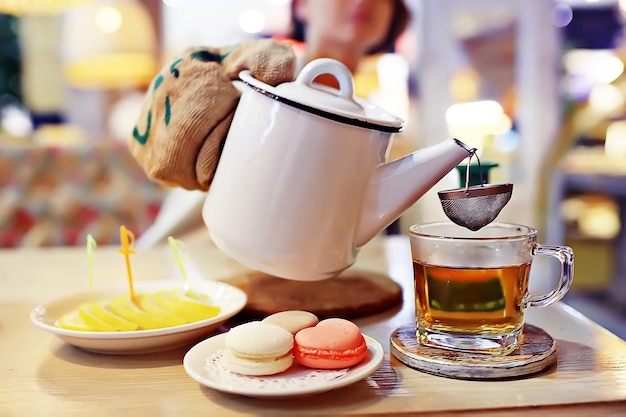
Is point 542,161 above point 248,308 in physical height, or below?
below

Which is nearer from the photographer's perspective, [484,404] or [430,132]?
[484,404]

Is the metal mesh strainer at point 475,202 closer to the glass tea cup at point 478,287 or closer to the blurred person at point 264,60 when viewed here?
the glass tea cup at point 478,287

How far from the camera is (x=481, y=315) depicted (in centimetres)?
50

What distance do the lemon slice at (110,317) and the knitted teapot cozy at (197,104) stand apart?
0.53ft

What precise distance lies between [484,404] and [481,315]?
0.31 ft

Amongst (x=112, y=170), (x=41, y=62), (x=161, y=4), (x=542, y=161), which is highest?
(x=161, y=4)

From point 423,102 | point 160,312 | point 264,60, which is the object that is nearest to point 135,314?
point 160,312

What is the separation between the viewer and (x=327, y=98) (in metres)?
0.57

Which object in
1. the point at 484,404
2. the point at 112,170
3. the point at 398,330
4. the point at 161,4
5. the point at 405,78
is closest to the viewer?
the point at 484,404

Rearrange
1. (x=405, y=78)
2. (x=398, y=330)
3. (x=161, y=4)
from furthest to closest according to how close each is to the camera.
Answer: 1. (x=161, y=4)
2. (x=405, y=78)
3. (x=398, y=330)

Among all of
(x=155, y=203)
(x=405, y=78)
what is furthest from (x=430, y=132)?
(x=155, y=203)

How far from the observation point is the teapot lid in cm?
54

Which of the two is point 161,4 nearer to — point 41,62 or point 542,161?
point 41,62

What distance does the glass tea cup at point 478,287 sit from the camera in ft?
1.61
